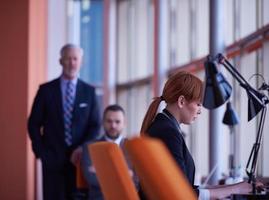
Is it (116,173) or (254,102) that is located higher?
(254,102)

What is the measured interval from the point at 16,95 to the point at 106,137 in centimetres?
193

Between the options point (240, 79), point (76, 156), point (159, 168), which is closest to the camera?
point (159, 168)

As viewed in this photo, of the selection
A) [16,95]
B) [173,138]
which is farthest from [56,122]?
[173,138]

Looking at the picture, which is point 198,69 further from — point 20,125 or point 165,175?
point 165,175

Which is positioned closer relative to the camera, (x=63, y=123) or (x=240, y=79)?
(x=240, y=79)

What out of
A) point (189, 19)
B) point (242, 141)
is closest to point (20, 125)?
point (242, 141)

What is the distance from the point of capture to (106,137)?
17.2 ft

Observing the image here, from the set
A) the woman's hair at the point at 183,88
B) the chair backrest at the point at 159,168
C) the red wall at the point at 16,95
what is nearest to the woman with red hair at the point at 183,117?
the woman's hair at the point at 183,88

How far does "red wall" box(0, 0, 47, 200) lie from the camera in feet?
22.3

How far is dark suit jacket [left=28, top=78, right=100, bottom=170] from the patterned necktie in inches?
1.1

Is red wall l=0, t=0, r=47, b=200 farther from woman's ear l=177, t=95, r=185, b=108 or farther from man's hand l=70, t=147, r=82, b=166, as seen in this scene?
woman's ear l=177, t=95, r=185, b=108

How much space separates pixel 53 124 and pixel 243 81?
2.35 m

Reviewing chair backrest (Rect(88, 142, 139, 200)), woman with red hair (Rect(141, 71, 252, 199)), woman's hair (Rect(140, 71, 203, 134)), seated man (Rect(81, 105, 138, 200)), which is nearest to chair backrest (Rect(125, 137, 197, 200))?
chair backrest (Rect(88, 142, 139, 200))

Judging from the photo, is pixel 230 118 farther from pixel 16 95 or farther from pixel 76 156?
pixel 16 95
